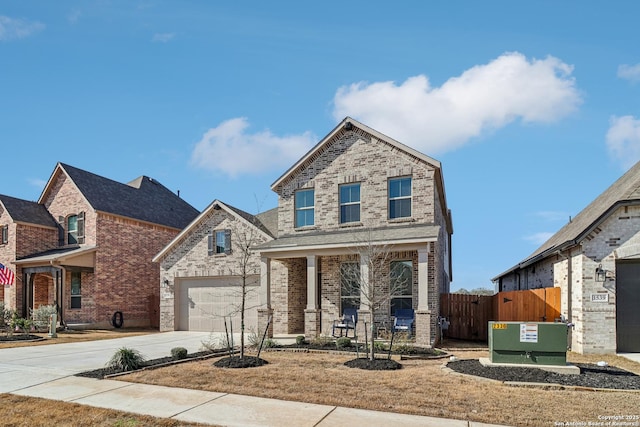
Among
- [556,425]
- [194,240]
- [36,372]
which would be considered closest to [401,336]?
[556,425]

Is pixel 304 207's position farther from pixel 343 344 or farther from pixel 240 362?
pixel 240 362

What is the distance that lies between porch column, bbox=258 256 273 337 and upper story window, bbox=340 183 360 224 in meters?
3.43

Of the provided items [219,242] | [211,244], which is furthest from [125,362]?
[211,244]

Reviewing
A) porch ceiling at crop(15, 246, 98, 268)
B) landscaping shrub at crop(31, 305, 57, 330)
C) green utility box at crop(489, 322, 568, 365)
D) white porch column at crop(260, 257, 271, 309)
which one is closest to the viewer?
green utility box at crop(489, 322, 568, 365)

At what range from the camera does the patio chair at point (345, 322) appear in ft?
56.5

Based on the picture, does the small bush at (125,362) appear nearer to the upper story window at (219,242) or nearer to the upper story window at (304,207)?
the upper story window at (304,207)

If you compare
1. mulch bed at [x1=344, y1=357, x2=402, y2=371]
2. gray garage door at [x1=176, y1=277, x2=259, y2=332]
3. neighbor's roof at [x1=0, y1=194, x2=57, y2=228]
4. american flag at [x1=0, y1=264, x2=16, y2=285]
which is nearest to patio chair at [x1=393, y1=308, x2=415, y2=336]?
mulch bed at [x1=344, y1=357, x2=402, y2=371]

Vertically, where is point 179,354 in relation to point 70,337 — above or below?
above

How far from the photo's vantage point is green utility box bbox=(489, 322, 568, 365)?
33.9ft

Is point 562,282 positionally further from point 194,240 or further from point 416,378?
point 194,240

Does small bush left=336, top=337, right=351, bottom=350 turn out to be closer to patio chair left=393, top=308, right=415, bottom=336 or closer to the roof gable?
patio chair left=393, top=308, right=415, bottom=336

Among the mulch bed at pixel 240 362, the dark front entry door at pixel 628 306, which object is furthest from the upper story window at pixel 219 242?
the dark front entry door at pixel 628 306

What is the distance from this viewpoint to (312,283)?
1747cm

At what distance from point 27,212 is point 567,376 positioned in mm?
27899
